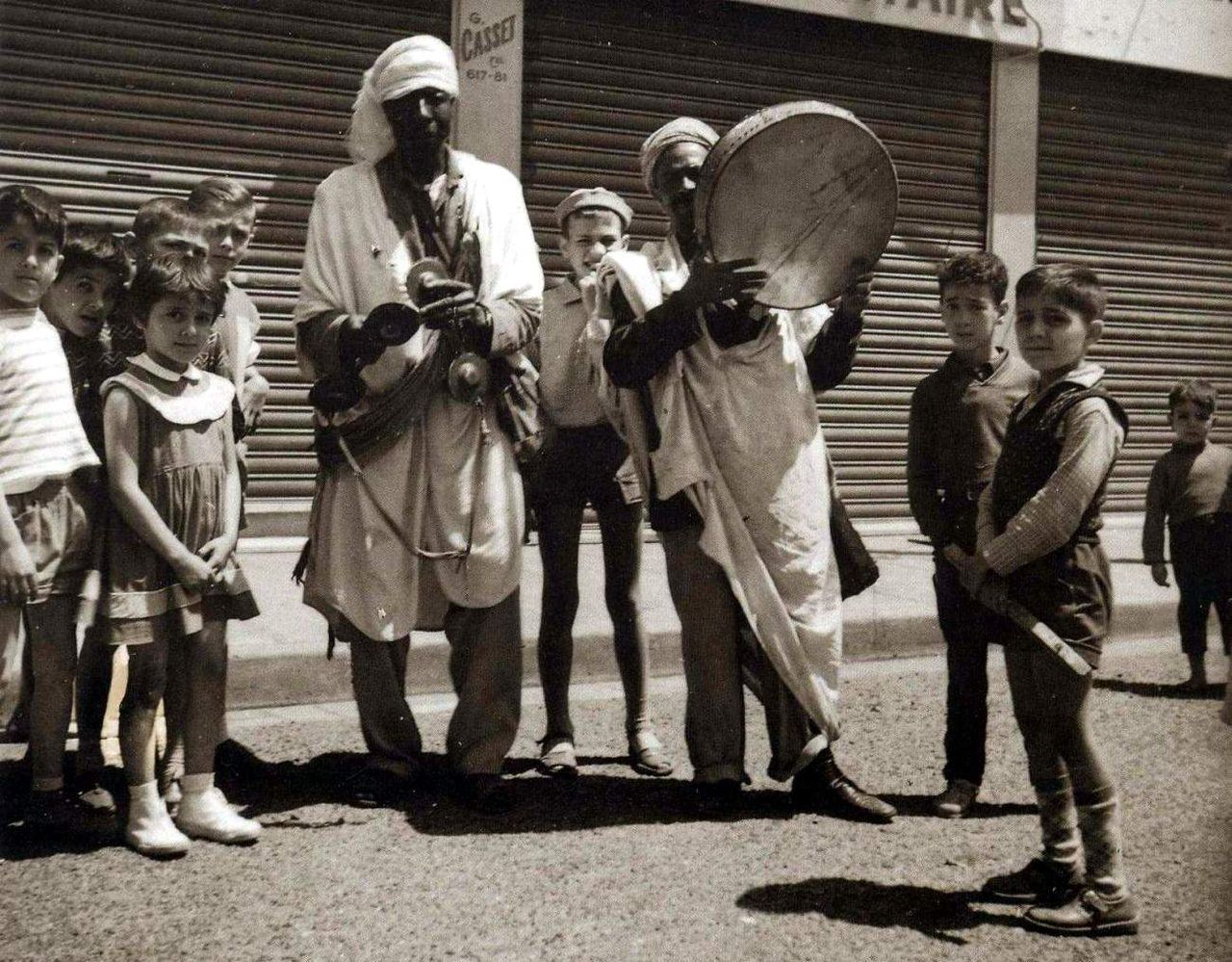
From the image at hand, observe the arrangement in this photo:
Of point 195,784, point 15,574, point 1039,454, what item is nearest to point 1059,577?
point 1039,454

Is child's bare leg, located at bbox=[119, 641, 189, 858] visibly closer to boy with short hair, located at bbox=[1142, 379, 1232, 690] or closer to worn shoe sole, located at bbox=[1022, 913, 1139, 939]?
worn shoe sole, located at bbox=[1022, 913, 1139, 939]

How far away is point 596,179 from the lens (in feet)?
33.2

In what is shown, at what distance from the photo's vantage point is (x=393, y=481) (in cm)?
435

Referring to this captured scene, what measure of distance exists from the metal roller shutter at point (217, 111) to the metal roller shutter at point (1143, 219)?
5524mm

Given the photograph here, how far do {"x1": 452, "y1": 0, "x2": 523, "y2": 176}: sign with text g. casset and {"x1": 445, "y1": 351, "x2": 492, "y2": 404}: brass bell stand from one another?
5.41 metres

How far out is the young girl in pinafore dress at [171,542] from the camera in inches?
150

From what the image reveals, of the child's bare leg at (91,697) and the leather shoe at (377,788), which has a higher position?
the child's bare leg at (91,697)

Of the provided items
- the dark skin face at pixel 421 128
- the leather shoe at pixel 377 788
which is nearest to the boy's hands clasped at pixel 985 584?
the leather shoe at pixel 377 788

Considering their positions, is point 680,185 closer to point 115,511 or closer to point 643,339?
point 643,339

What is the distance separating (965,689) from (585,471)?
1416 millimetres

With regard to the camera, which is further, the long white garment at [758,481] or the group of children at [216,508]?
the long white garment at [758,481]

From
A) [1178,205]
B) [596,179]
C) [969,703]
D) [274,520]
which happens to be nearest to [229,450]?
[969,703]

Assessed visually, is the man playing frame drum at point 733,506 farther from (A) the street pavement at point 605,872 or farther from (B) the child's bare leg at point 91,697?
(B) the child's bare leg at point 91,697

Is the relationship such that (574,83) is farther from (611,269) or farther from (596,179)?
(611,269)
